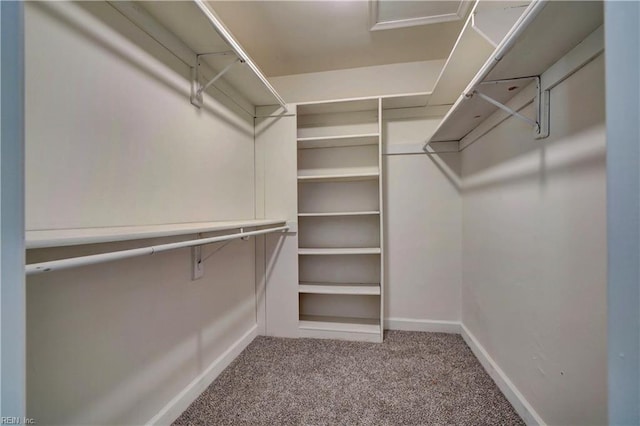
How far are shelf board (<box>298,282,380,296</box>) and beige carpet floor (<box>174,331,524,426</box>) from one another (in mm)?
403

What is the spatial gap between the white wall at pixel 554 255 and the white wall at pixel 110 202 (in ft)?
5.47

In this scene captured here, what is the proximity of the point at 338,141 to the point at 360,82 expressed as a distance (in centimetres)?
67

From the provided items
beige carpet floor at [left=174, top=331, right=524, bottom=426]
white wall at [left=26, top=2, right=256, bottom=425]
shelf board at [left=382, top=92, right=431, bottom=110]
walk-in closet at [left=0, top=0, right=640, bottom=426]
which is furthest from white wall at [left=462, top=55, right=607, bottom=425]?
white wall at [left=26, top=2, right=256, bottom=425]

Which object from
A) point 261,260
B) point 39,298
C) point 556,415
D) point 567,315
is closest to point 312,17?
point 261,260

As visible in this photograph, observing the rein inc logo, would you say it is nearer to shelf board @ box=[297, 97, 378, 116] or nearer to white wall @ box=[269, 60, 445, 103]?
shelf board @ box=[297, 97, 378, 116]

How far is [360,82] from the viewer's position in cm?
Result: 247

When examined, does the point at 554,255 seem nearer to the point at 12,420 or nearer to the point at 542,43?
the point at 542,43

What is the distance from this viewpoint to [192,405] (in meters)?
1.40

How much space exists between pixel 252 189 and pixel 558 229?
75.9 inches

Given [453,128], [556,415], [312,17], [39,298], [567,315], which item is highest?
[312,17]

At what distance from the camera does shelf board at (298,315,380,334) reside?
7.16 ft

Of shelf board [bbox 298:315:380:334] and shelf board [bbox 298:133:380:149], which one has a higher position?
shelf board [bbox 298:133:380:149]

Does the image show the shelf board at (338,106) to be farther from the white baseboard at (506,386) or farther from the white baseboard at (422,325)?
the white baseboard at (506,386)

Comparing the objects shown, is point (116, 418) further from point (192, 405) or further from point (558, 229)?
point (558, 229)
